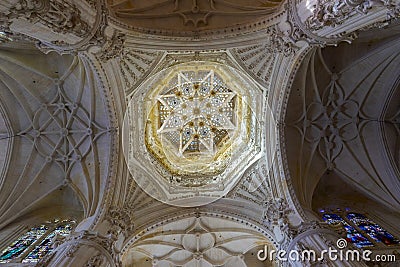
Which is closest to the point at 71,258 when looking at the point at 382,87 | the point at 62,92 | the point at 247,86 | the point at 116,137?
the point at 116,137

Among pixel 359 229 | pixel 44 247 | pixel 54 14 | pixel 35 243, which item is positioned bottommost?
pixel 359 229

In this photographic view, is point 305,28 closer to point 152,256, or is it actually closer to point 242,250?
point 242,250

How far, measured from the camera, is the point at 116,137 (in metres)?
13.1

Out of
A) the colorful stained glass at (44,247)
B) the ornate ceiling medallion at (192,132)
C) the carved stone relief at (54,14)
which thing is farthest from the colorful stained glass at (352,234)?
the carved stone relief at (54,14)

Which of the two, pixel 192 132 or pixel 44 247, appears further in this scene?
pixel 192 132

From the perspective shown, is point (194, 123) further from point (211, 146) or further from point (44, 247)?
point (44, 247)

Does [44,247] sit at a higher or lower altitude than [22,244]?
lower

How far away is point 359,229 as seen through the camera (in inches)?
494

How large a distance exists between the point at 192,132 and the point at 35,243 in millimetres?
7868

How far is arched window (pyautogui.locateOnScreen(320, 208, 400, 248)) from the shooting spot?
38.3ft

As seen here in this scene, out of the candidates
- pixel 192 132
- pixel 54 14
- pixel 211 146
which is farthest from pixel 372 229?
pixel 54 14

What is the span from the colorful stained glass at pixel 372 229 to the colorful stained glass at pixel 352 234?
1.10 ft

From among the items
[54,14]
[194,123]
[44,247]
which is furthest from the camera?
[194,123]

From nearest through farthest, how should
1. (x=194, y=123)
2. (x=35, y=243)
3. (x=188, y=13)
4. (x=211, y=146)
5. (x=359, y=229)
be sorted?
1. (x=35, y=243)
2. (x=359, y=229)
3. (x=188, y=13)
4. (x=211, y=146)
5. (x=194, y=123)
